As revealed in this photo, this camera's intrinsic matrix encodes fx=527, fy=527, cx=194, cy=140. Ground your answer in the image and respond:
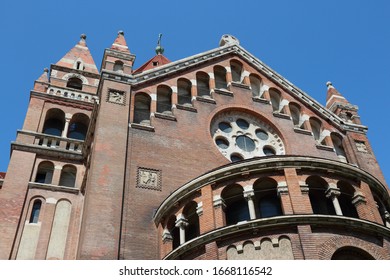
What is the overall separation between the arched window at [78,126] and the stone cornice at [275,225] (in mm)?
17512

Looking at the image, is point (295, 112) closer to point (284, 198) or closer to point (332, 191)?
point (332, 191)

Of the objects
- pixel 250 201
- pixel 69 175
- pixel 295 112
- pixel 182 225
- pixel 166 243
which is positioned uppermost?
pixel 295 112

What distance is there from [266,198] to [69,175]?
43.4ft

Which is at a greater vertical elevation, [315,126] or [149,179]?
[315,126]

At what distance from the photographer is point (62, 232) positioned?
2538cm

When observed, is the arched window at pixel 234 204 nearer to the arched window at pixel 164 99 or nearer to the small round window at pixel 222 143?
the small round window at pixel 222 143

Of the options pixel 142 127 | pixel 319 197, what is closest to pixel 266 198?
pixel 319 197

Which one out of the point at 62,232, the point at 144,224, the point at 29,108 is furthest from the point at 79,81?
the point at 144,224

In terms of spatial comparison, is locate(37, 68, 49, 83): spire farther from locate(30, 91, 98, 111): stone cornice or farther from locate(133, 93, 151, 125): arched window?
locate(133, 93, 151, 125): arched window

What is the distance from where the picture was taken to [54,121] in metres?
34.1

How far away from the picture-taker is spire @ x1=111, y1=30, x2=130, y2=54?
93.7ft

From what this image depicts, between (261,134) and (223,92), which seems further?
(223,92)

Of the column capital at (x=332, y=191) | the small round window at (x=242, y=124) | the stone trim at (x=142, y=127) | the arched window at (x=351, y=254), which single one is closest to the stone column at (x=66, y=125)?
the stone trim at (x=142, y=127)

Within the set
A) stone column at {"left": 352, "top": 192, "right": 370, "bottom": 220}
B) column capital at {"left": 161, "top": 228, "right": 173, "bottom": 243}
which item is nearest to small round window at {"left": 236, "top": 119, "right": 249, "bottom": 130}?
stone column at {"left": 352, "top": 192, "right": 370, "bottom": 220}
